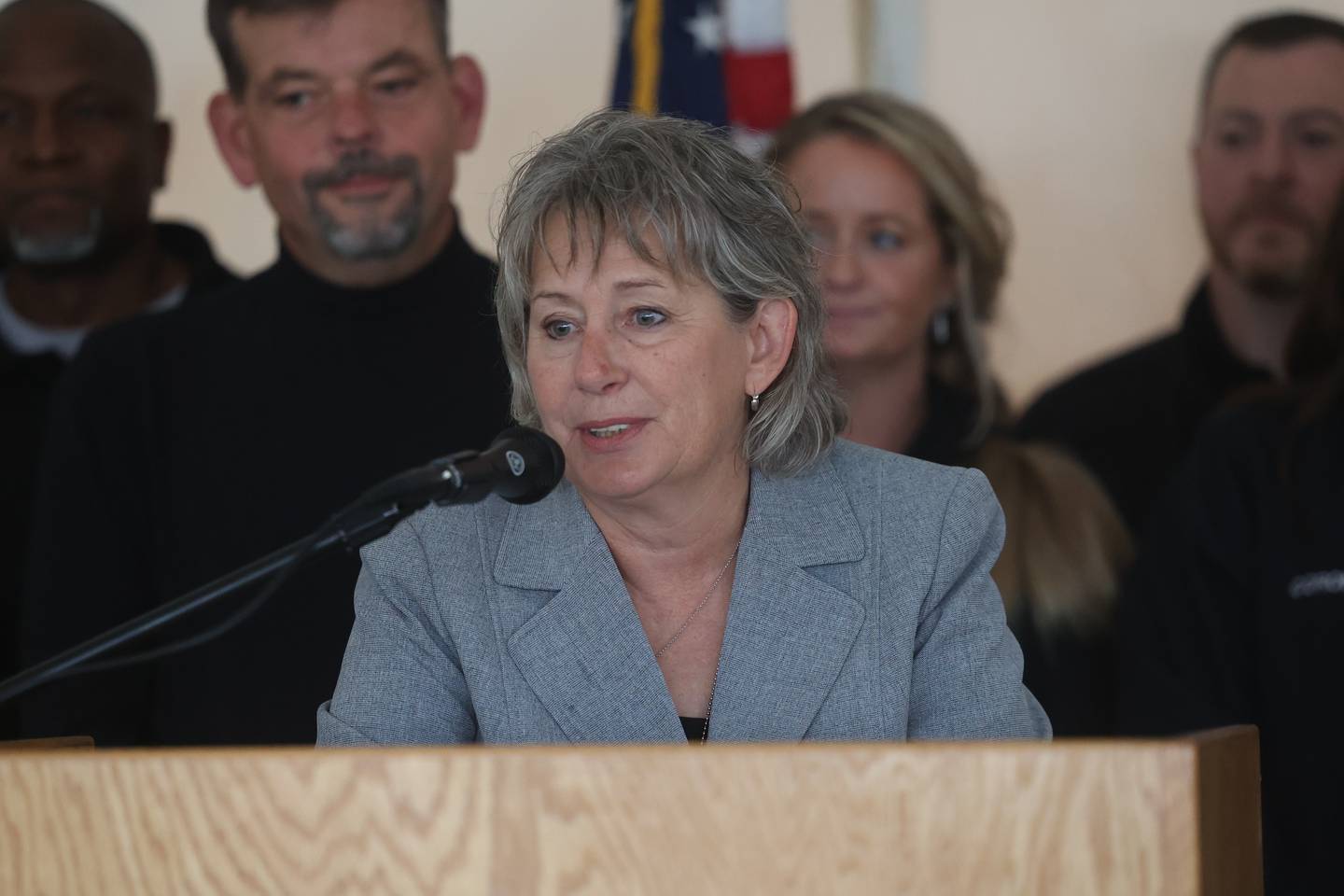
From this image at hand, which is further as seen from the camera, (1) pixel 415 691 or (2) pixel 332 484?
(2) pixel 332 484

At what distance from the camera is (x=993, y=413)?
3346 mm

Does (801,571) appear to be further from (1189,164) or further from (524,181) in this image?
(1189,164)

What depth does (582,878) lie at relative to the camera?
1.31m

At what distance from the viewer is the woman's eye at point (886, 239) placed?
3365mm

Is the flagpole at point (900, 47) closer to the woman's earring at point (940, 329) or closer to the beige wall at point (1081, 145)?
the beige wall at point (1081, 145)

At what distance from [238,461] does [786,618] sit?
1128mm

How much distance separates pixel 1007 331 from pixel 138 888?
3.28 meters

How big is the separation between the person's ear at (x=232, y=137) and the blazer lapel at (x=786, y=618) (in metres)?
1.35

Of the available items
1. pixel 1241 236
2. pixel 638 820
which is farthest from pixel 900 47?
pixel 638 820

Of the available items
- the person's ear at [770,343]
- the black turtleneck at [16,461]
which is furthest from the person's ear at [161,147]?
the person's ear at [770,343]

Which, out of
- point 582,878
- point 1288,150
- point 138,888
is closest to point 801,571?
point 582,878

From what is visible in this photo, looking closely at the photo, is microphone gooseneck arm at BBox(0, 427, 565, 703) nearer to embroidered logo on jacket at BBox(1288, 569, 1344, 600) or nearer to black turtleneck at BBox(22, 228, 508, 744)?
black turtleneck at BBox(22, 228, 508, 744)

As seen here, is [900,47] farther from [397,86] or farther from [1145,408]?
[397,86]

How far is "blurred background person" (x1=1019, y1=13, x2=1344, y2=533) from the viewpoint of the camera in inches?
147
